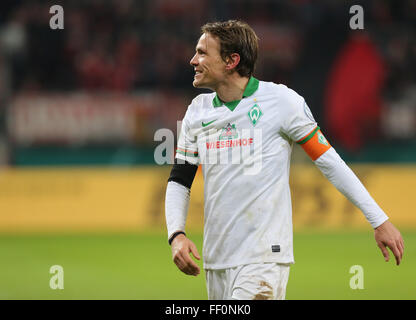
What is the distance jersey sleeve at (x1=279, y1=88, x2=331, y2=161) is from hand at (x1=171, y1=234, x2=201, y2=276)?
831mm

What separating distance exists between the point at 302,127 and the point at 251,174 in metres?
0.38

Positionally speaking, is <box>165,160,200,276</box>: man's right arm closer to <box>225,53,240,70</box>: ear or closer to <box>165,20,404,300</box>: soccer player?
<box>165,20,404,300</box>: soccer player

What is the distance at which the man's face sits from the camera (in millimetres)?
4406

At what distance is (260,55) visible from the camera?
1706 centimetres

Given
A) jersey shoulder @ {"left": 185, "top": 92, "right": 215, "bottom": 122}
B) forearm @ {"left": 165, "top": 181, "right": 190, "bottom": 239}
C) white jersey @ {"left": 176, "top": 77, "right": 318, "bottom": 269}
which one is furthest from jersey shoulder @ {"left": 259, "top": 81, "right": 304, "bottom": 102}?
forearm @ {"left": 165, "top": 181, "right": 190, "bottom": 239}

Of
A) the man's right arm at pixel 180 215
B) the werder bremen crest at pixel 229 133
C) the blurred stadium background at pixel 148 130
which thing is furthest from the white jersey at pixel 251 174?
the blurred stadium background at pixel 148 130

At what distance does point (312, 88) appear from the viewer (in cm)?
1738

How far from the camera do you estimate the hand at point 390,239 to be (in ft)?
13.2

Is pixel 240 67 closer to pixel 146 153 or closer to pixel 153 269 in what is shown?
pixel 153 269

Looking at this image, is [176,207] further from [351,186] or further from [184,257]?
[351,186]

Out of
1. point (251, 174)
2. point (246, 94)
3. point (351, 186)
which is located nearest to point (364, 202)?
point (351, 186)

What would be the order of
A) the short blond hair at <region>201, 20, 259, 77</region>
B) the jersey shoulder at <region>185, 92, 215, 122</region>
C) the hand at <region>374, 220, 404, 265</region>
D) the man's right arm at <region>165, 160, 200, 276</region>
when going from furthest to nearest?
the jersey shoulder at <region>185, 92, 215, 122</region>
the short blond hair at <region>201, 20, 259, 77</region>
the man's right arm at <region>165, 160, 200, 276</region>
the hand at <region>374, 220, 404, 265</region>

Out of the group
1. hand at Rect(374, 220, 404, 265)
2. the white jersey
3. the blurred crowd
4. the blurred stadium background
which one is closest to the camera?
hand at Rect(374, 220, 404, 265)

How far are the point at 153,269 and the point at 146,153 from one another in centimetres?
555
